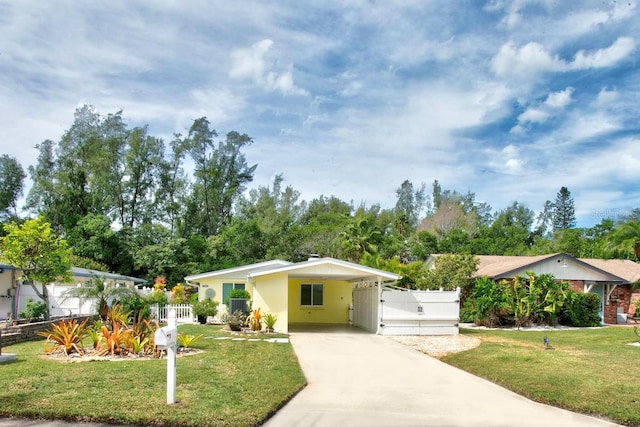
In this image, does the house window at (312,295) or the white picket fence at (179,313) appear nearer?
the white picket fence at (179,313)

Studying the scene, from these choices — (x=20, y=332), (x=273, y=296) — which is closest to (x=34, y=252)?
(x=20, y=332)

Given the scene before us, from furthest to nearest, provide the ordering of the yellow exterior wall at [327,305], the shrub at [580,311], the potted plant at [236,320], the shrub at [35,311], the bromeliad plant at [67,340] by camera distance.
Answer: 1. the yellow exterior wall at [327,305]
2. the shrub at [580,311]
3. the potted plant at [236,320]
4. the shrub at [35,311]
5. the bromeliad plant at [67,340]

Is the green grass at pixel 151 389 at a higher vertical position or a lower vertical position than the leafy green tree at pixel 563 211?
lower

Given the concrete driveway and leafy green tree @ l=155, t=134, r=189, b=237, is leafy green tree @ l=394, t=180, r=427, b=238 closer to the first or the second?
leafy green tree @ l=155, t=134, r=189, b=237

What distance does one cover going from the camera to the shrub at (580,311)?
974 inches

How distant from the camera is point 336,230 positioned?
164 feet

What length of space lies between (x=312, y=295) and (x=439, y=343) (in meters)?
10.5

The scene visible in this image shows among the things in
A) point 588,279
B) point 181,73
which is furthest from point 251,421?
point 588,279

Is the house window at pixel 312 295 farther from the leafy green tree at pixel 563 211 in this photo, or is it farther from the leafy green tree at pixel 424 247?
the leafy green tree at pixel 563 211

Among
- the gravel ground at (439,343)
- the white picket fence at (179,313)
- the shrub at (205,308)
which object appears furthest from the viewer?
the white picket fence at (179,313)

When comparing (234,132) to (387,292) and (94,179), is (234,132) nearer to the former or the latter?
(94,179)

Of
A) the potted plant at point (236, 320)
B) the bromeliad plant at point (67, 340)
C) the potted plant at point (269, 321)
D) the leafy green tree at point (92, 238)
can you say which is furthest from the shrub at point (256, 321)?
the leafy green tree at point (92, 238)

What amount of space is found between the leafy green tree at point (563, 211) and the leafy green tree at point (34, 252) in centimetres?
6972

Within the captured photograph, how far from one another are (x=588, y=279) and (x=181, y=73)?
23.5 metres
